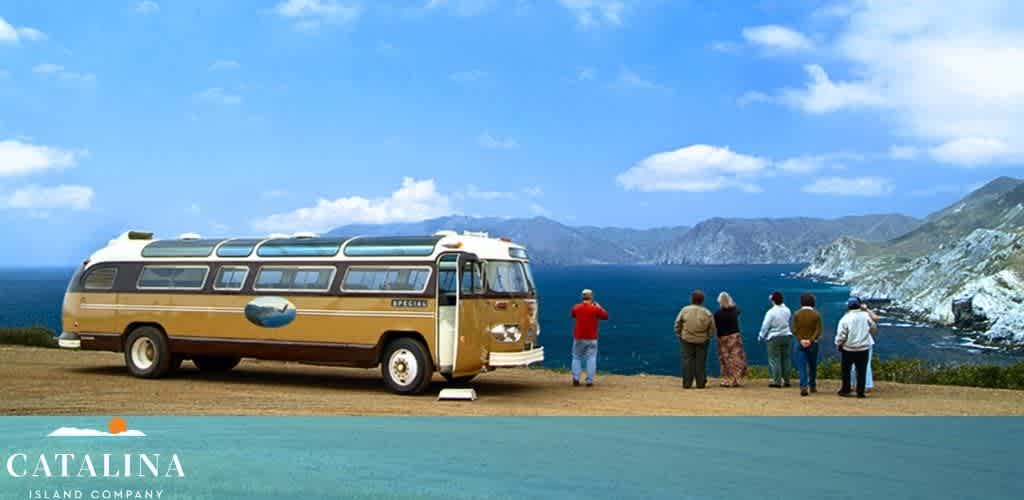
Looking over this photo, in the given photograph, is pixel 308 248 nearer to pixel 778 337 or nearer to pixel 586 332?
pixel 586 332

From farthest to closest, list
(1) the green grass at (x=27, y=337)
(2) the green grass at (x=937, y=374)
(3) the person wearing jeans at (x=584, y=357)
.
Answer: (1) the green grass at (x=27, y=337) → (2) the green grass at (x=937, y=374) → (3) the person wearing jeans at (x=584, y=357)

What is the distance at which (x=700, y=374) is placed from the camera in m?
18.5

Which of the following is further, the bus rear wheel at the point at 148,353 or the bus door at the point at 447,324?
the bus rear wheel at the point at 148,353

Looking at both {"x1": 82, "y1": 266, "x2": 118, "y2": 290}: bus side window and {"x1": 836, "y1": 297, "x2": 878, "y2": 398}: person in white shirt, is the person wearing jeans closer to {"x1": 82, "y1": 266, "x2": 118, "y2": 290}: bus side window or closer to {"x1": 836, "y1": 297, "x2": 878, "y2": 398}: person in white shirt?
{"x1": 836, "y1": 297, "x2": 878, "y2": 398}: person in white shirt

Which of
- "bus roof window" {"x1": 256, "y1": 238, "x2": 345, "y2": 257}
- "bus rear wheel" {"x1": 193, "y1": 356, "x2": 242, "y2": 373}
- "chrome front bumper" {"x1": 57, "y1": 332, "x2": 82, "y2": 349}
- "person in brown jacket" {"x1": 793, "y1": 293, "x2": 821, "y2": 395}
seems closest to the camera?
"person in brown jacket" {"x1": 793, "y1": 293, "x2": 821, "y2": 395}

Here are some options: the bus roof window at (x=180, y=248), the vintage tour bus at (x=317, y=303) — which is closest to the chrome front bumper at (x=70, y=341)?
the vintage tour bus at (x=317, y=303)

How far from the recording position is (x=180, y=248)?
19.4m

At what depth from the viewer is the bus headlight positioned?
16.7 metres

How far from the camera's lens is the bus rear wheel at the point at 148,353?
19016 mm

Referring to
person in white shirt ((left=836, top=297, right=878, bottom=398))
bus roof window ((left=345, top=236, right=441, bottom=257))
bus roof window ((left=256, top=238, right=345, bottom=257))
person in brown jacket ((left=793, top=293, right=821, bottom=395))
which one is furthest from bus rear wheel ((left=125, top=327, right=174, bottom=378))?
person in white shirt ((left=836, top=297, right=878, bottom=398))

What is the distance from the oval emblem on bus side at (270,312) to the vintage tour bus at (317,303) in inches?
1.0

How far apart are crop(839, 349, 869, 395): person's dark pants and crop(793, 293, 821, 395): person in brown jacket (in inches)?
21.6

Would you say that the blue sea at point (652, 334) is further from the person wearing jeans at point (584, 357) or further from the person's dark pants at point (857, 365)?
the person's dark pants at point (857, 365)

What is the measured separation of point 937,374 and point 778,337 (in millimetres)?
7004
